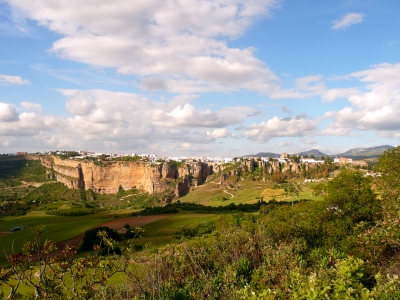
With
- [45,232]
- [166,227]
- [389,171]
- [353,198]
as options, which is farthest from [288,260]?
[45,232]

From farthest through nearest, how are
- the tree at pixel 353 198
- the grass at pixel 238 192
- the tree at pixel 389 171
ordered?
the grass at pixel 238 192 < the tree at pixel 353 198 < the tree at pixel 389 171

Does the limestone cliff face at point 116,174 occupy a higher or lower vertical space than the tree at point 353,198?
lower

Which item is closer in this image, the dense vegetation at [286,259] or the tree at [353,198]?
the dense vegetation at [286,259]

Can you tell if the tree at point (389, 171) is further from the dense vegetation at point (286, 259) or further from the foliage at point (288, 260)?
the foliage at point (288, 260)

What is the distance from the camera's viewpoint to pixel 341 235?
21.8 metres

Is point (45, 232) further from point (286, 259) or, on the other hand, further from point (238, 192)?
point (238, 192)

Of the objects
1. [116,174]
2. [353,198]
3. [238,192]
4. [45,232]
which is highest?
[353,198]

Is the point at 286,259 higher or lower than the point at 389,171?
lower

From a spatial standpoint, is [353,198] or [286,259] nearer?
[286,259]

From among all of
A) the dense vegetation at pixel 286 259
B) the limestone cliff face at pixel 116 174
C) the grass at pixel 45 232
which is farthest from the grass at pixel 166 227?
the limestone cliff face at pixel 116 174

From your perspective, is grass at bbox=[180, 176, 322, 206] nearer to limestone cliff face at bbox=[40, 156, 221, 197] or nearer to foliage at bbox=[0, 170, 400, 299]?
limestone cliff face at bbox=[40, 156, 221, 197]

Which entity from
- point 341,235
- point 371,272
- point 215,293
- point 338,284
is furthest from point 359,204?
point 338,284

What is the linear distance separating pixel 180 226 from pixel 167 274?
130 ft

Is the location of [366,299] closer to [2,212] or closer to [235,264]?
[235,264]
